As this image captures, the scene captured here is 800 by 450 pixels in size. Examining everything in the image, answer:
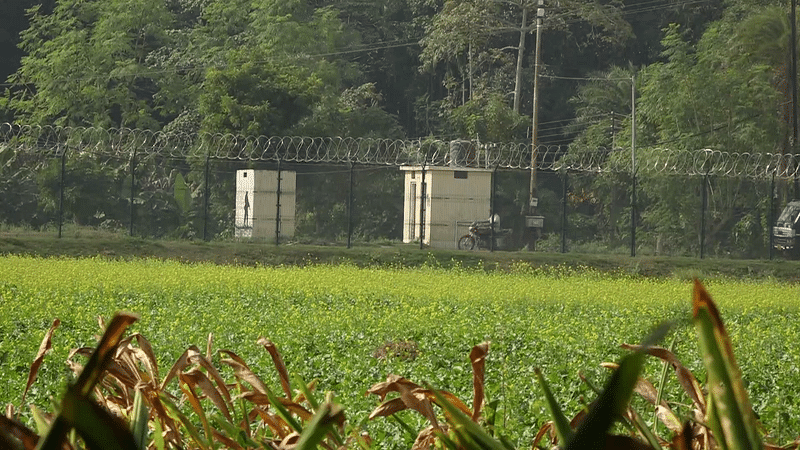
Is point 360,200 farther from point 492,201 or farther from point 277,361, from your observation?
point 277,361

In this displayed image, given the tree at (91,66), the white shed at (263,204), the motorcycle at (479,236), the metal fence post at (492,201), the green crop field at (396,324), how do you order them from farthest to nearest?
the tree at (91,66)
the motorcycle at (479,236)
the white shed at (263,204)
the metal fence post at (492,201)
the green crop field at (396,324)

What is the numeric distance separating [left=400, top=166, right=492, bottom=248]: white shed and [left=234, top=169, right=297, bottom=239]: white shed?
2553 mm

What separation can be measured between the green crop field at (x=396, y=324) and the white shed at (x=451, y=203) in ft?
18.6

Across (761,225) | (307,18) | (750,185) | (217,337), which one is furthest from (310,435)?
(307,18)

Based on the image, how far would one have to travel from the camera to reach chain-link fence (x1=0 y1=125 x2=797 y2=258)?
2181cm

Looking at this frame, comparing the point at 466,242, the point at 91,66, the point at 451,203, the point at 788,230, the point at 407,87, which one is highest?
the point at 407,87

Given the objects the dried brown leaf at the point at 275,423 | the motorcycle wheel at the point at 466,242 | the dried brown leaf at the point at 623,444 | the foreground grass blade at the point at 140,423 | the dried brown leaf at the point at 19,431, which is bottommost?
the motorcycle wheel at the point at 466,242

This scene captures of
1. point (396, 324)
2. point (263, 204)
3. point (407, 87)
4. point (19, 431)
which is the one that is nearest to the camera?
point (19, 431)

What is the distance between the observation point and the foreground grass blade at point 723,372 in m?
0.45

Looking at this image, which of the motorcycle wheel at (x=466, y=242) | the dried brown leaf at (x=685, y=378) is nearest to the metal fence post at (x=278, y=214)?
the motorcycle wheel at (x=466, y=242)

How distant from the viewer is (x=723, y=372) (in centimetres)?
45

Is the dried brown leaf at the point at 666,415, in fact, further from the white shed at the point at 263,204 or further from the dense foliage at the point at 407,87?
the dense foliage at the point at 407,87

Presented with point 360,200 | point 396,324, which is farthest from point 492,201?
point 396,324

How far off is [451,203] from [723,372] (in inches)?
882
